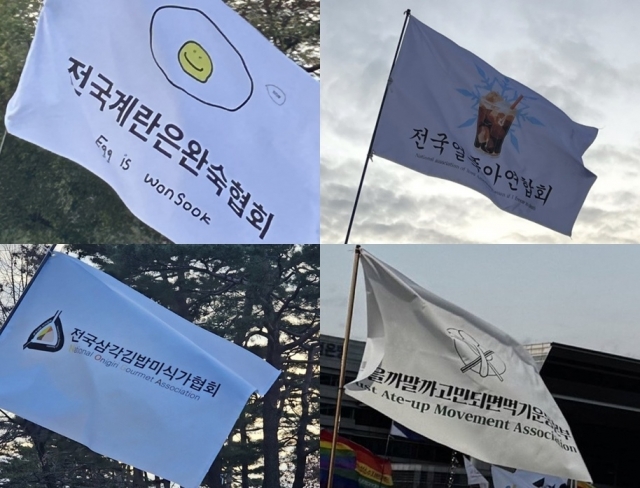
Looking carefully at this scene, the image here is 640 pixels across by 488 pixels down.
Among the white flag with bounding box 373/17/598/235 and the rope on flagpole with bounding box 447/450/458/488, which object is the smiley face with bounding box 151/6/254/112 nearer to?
the white flag with bounding box 373/17/598/235

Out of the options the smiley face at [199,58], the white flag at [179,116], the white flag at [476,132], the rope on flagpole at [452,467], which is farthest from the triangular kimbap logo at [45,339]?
the rope on flagpole at [452,467]

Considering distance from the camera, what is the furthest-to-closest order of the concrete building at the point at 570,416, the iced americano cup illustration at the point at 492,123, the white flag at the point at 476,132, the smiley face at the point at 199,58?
the concrete building at the point at 570,416, the iced americano cup illustration at the point at 492,123, the white flag at the point at 476,132, the smiley face at the point at 199,58

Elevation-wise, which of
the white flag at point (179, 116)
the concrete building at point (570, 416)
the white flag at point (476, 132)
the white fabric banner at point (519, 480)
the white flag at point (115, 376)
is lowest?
the white flag at point (115, 376)

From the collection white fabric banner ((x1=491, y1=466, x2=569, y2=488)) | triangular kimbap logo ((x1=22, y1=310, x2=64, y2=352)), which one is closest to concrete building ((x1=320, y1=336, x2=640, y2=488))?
white fabric banner ((x1=491, y1=466, x2=569, y2=488))

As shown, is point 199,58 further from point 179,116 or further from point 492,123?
point 492,123

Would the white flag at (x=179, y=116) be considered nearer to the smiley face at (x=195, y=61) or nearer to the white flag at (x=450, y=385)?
the smiley face at (x=195, y=61)

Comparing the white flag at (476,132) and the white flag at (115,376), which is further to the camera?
the white flag at (476,132)

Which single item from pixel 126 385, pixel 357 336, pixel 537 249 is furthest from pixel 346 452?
pixel 126 385
